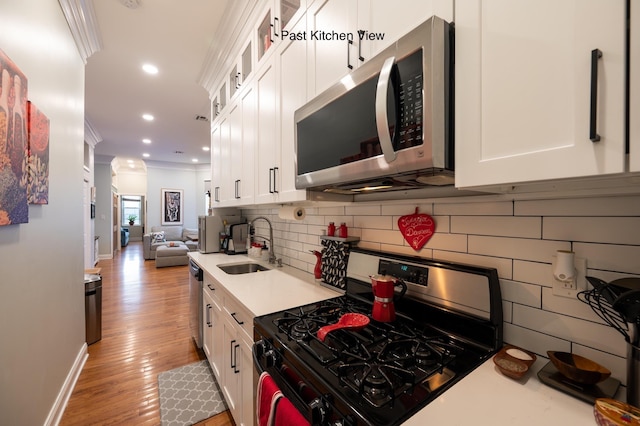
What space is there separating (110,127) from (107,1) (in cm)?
374

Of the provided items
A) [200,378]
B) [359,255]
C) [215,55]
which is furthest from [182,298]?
[359,255]

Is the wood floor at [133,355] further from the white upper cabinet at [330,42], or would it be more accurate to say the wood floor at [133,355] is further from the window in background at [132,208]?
the window in background at [132,208]

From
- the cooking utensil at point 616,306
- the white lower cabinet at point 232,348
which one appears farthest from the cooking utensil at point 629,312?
the white lower cabinet at point 232,348

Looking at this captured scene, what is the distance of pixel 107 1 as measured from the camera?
203cm

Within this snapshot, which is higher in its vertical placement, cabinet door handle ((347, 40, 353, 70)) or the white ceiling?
the white ceiling

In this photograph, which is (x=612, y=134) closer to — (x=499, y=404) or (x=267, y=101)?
(x=499, y=404)

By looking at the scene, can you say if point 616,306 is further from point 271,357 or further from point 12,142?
point 12,142

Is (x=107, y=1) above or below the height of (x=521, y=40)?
above

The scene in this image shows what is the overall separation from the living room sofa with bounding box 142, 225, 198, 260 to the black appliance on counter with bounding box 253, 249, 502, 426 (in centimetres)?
680

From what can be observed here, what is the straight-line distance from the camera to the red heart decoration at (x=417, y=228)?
1.19 m

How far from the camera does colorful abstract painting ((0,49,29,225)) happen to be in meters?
1.07

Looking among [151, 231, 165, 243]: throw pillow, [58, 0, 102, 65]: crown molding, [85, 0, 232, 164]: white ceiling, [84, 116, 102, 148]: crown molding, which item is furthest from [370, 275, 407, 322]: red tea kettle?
[151, 231, 165, 243]: throw pillow

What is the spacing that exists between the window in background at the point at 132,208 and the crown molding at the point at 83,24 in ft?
32.9

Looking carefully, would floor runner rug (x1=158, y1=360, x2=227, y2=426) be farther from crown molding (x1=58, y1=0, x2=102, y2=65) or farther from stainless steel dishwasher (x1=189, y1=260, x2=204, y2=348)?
crown molding (x1=58, y1=0, x2=102, y2=65)
